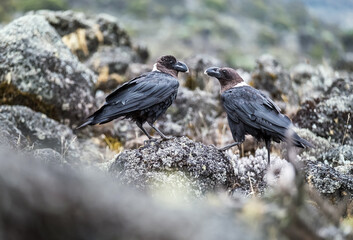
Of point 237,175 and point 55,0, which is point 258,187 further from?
point 55,0

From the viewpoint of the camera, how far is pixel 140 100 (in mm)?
5117

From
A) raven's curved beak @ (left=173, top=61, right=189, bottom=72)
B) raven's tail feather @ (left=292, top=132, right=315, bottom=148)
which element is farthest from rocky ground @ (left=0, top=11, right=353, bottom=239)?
raven's curved beak @ (left=173, top=61, right=189, bottom=72)

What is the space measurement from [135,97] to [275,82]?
14.3ft

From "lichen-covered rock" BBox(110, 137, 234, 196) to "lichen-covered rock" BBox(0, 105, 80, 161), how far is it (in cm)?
149

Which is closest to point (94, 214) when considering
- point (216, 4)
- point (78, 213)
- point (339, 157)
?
point (78, 213)

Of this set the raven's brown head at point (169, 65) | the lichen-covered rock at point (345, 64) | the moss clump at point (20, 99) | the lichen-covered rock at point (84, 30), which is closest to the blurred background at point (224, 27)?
the lichen-covered rock at point (345, 64)

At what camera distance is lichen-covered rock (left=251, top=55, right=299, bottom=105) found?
851cm

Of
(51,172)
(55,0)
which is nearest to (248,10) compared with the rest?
(55,0)

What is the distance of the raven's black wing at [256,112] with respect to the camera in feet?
16.5

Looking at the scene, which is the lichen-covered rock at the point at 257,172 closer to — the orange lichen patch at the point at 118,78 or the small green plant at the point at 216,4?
the orange lichen patch at the point at 118,78

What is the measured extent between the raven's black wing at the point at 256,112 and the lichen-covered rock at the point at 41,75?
8.17 ft

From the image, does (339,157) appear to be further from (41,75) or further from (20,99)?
(20,99)

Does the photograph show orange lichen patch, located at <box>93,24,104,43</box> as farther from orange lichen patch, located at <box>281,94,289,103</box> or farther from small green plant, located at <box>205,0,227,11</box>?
small green plant, located at <box>205,0,227,11</box>

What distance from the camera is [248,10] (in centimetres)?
5638
